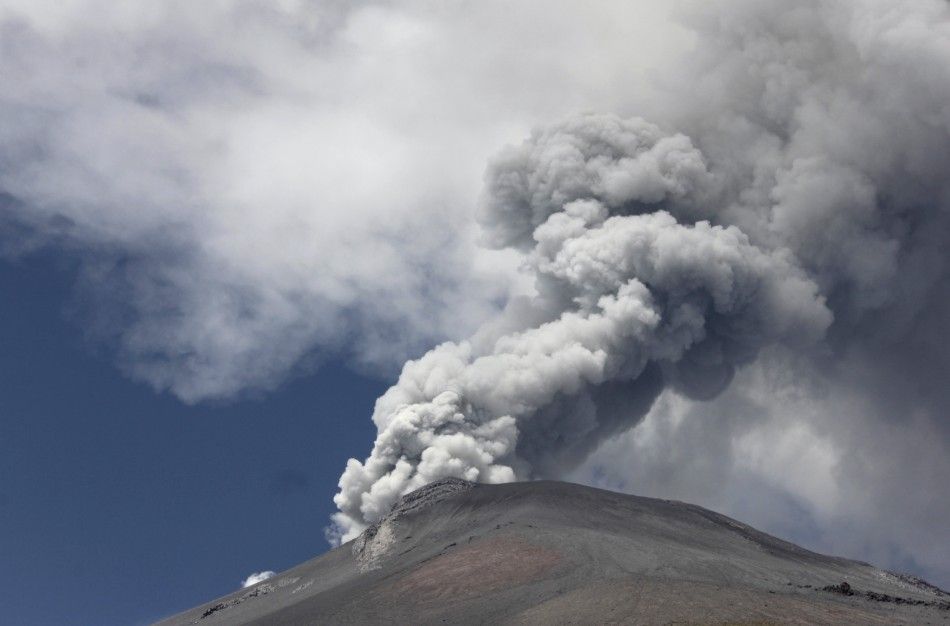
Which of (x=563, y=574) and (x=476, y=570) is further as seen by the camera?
(x=476, y=570)

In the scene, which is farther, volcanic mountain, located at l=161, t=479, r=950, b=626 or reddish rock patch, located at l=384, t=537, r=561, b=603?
reddish rock patch, located at l=384, t=537, r=561, b=603

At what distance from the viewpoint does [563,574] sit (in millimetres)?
39062

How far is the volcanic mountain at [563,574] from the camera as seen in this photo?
33656 mm

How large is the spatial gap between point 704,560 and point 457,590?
1112 cm

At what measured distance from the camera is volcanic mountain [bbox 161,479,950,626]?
110ft

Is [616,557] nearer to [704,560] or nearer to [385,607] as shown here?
[704,560]

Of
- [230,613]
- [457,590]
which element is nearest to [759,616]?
[457,590]

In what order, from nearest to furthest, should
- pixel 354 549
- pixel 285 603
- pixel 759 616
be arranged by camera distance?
pixel 759 616, pixel 285 603, pixel 354 549

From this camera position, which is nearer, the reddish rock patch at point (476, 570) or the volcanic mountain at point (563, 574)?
the volcanic mountain at point (563, 574)

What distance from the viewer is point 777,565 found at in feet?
149

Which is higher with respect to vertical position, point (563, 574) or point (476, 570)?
point (476, 570)

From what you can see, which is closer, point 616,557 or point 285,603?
point 616,557

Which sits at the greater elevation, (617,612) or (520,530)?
(520,530)

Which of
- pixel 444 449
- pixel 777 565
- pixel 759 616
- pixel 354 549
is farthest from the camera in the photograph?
pixel 444 449
